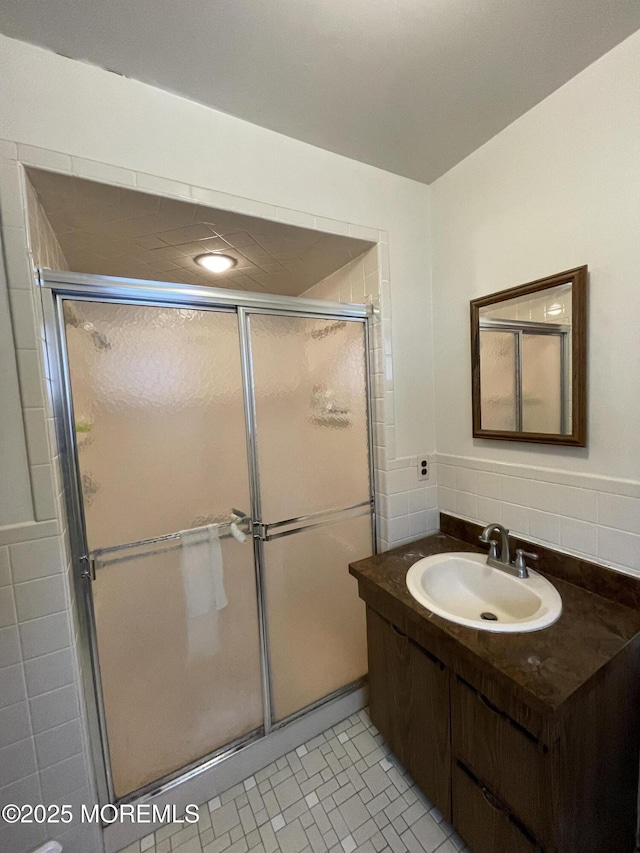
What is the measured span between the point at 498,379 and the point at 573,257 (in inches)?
18.3

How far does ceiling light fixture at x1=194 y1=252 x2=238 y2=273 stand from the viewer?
4.99ft

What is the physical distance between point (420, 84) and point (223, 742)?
2516mm

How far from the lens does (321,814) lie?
120 centimetres

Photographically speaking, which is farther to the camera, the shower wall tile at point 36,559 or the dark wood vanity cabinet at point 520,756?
the shower wall tile at point 36,559

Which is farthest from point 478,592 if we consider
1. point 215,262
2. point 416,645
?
point 215,262

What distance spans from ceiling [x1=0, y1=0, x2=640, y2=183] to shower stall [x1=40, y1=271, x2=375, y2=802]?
1.99ft

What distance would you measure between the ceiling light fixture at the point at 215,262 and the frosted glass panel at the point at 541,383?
1.34m

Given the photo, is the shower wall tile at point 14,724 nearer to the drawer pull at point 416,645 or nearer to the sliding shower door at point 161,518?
the sliding shower door at point 161,518

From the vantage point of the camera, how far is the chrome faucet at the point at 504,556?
120 cm

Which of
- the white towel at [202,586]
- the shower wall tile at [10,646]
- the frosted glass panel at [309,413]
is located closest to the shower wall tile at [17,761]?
the shower wall tile at [10,646]

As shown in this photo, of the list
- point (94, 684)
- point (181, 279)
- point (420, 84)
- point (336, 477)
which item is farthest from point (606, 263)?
point (94, 684)

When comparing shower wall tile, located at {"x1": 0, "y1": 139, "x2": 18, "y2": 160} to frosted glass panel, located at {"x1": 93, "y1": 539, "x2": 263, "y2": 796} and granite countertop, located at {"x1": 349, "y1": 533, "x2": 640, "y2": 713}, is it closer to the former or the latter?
frosted glass panel, located at {"x1": 93, "y1": 539, "x2": 263, "y2": 796}

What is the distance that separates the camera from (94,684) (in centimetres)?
111

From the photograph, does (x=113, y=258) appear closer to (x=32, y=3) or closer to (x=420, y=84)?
(x=32, y=3)
